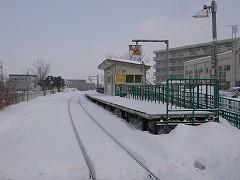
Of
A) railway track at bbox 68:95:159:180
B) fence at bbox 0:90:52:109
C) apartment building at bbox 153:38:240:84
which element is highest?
apartment building at bbox 153:38:240:84

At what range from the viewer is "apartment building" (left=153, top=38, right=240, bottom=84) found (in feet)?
275

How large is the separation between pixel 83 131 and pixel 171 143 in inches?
176

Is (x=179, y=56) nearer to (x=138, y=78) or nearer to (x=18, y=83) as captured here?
(x=18, y=83)

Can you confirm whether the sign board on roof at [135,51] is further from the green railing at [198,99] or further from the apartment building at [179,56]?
the apartment building at [179,56]

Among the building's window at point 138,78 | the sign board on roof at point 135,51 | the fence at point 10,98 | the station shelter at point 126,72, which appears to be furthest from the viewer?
the building's window at point 138,78

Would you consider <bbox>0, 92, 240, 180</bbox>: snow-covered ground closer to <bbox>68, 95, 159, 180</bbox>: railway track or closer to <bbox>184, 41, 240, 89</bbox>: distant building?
<bbox>68, 95, 159, 180</bbox>: railway track

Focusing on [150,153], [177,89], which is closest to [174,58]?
[177,89]

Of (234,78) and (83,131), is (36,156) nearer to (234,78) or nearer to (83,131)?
(83,131)

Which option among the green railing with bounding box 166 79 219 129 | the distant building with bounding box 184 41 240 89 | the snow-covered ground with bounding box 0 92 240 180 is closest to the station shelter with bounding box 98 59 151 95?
the distant building with bounding box 184 41 240 89

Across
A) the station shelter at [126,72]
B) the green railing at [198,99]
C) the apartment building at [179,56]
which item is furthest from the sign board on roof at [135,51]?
the apartment building at [179,56]

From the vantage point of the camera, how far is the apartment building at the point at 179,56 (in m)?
83.9

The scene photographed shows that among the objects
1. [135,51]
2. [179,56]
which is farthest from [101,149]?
[179,56]

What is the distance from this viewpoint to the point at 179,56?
91.8 meters

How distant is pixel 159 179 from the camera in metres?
6.14
